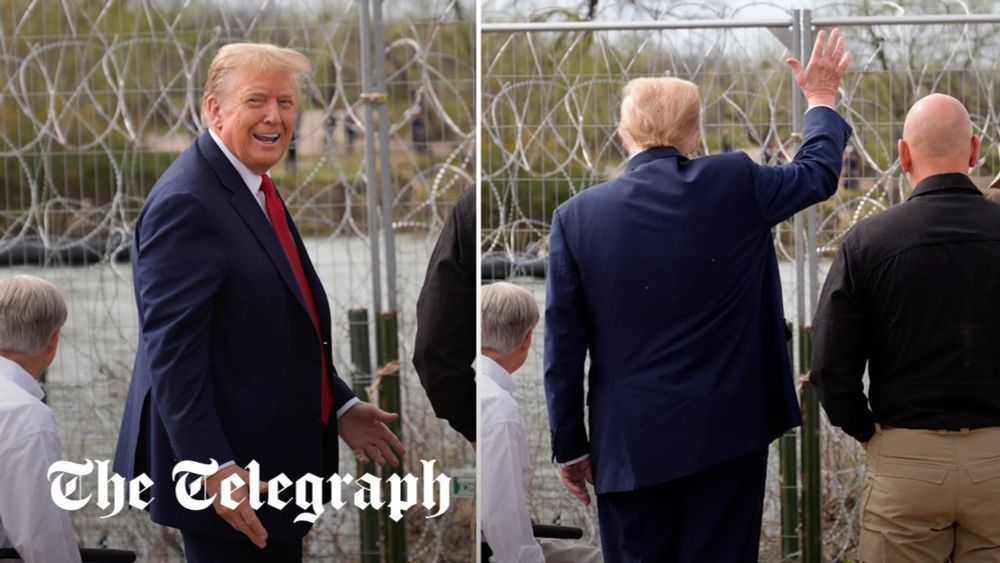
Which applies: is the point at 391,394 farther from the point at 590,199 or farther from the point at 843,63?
the point at 843,63

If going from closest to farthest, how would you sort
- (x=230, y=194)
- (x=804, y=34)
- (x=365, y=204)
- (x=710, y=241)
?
(x=230, y=194) < (x=710, y=241) < (x=365, y=204) < (x=804, y=34)

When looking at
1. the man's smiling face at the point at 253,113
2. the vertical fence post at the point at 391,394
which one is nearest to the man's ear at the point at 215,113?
the man's smiling face at the point at 253,113

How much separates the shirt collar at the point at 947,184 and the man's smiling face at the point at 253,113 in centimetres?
158

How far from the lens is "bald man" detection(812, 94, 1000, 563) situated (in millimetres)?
3205

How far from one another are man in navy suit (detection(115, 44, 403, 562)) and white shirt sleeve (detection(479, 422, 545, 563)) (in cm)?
46

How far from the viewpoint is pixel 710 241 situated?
3.09 m

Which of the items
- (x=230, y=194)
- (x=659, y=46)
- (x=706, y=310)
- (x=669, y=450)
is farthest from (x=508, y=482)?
(x=659, y=46)

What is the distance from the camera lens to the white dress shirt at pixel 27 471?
3111 mm

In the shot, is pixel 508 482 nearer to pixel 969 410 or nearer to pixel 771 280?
pixel 771 280

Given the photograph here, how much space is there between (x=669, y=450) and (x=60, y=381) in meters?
1.46

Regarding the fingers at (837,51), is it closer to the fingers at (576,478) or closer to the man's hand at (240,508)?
the fingers at (576,478)

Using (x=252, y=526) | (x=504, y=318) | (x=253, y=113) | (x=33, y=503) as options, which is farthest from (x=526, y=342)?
(x=33, y=503)

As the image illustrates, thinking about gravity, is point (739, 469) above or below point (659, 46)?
below

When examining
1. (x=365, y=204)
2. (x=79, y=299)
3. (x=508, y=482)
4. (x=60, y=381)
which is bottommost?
(x=508, y=482)
